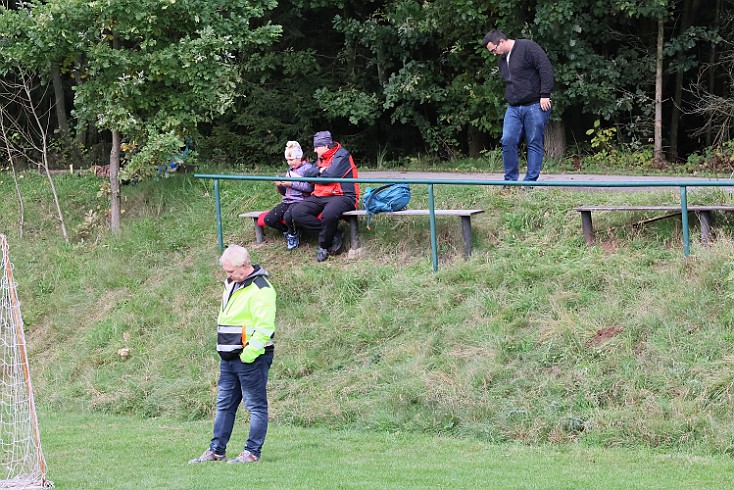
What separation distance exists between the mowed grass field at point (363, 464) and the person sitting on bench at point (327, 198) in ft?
12.3

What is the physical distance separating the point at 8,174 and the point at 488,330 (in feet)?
37.4

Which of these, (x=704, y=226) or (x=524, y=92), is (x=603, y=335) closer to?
(x=704, y=226)

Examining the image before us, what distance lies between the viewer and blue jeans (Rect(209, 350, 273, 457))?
8.38 m

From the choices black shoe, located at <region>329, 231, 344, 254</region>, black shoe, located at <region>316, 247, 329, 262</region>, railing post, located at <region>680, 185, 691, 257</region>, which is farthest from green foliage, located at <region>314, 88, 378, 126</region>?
railing post, located at <region>680, 185, 691, 257</region>

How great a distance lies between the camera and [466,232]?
1264 centimetres

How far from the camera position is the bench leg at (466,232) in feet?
41.4

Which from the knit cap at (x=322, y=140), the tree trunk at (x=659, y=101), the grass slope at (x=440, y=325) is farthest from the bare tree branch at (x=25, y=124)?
the tree trunk at (x=659, y=101)

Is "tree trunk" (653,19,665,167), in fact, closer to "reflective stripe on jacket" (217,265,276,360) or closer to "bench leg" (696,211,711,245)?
"bench leg" (696,211,711,245)

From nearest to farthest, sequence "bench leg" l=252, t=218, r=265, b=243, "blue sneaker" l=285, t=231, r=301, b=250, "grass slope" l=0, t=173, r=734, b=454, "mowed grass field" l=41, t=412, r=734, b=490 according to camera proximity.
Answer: "mowed grass field" l=41, t=412, r=734, b=490, "grass slope" l=0, t=173, r=734, b=454, "blue sneaker" l=285, t=231, r=301, b=250, "bench leg" l=252, t=218, r=265, b=243

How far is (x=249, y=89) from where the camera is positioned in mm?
21203

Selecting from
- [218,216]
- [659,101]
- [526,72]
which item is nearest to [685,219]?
[526,72]

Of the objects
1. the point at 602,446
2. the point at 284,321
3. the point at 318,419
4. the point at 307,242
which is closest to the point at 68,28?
the point at 307,242

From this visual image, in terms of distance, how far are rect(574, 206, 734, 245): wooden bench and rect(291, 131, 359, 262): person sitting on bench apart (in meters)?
2.86

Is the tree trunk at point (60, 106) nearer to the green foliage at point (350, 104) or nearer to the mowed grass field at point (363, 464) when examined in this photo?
the green foliage at point (350, 104)
